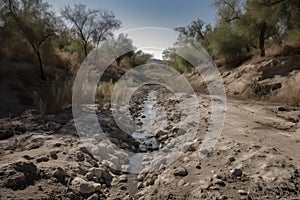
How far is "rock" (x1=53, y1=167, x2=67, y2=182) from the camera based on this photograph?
4.77m

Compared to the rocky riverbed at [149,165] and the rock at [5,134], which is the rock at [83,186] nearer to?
the rocky riverbed at [149,165]

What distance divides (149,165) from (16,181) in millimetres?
2653

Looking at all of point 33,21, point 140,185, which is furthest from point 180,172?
point 33,21

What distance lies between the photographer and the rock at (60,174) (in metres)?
4.77

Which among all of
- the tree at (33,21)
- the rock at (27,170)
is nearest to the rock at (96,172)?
the rock at (27,170)

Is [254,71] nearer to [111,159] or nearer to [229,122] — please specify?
[229,122]

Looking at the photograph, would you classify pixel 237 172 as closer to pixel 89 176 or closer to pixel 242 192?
pixel 242 192

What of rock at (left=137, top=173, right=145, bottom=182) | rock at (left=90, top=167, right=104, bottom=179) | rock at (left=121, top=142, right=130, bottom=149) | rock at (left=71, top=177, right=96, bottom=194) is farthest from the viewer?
rock at (left=121, top=142, right=130, bottom=149)

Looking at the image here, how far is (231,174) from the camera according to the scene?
4664 mm

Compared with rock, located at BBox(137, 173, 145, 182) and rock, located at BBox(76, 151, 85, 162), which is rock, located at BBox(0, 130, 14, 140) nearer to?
rock, located at BBox(76, 151, 85, 162)

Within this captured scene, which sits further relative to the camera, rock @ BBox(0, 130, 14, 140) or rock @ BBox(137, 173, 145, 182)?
rock @ BBox(0, 130, 14, 140)

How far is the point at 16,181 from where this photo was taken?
431cm

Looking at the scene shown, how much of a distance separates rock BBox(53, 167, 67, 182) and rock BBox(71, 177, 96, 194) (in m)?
0.21

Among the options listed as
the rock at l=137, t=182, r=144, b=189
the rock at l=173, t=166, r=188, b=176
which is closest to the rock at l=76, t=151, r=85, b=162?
the rock at l=137, t=182, r=144, b=189
